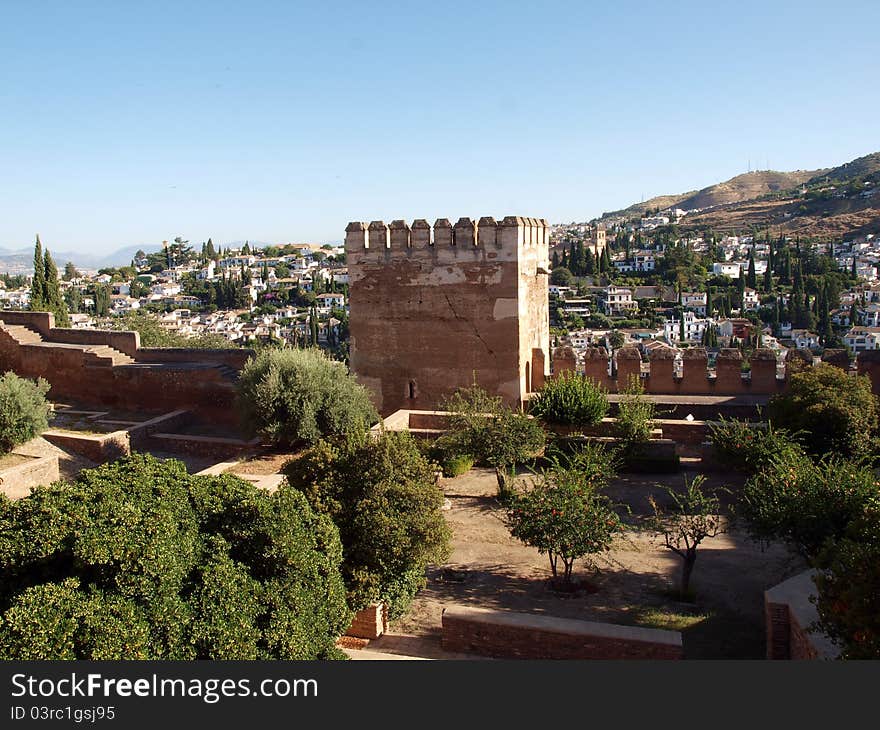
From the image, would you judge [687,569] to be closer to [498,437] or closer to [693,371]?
[498,437]

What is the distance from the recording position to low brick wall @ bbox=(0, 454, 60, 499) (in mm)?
9430

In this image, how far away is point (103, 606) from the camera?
13.9 feet

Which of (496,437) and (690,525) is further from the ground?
(496,437)

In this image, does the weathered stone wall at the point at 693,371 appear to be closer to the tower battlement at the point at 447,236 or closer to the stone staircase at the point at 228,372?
the tower battlement at the point at 447,236

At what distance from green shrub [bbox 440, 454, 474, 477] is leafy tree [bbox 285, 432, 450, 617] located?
3570mm

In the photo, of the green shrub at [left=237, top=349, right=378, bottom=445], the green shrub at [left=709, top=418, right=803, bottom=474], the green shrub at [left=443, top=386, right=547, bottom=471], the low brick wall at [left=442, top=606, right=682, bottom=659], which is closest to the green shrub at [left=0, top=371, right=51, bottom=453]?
the green shrub at [left=237, top=349, right=378, bottom=445]

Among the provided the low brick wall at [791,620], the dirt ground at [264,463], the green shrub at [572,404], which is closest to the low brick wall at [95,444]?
the dirt ground at [264,463]

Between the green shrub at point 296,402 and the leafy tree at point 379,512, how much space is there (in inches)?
139

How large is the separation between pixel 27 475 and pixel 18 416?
1.79 metres

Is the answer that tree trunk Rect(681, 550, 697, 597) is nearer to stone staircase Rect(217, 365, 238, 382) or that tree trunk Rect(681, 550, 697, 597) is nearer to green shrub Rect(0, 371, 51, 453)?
stone staircase Rect(217, 365, 238, 382)

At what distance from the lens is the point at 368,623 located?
6.65 meters

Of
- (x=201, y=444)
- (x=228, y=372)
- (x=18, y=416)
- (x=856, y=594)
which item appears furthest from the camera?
(x=228, y=372)

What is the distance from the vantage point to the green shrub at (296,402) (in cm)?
1075

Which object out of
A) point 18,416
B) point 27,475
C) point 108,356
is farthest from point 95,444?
point 108,356
